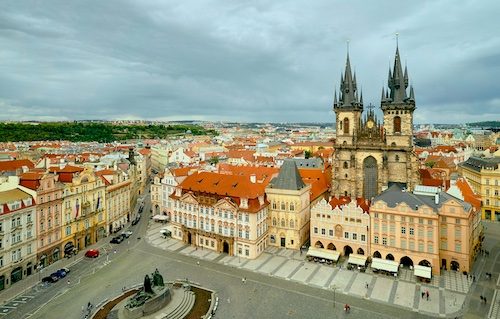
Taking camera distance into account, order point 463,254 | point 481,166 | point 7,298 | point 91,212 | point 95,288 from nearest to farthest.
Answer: point 7,298, point 95,288, point 463,254, point 91,212, point 481,166

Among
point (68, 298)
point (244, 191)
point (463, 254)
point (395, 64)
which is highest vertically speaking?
point (395, 64)

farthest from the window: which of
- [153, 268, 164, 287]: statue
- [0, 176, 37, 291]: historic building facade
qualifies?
[0, 176, 37, 291]: historic building facade

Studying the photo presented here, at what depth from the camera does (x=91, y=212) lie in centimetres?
7400

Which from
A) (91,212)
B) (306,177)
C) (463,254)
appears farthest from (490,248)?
(91,212)

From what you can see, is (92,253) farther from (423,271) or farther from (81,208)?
(423,271)

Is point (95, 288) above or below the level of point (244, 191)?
below

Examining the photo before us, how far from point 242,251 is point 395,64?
5666 cm

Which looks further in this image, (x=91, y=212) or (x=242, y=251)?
(x=91, y=212)

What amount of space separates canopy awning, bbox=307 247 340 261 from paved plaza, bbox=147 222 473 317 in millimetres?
1448

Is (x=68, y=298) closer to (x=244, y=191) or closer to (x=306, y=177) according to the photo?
(x=244, y=191)

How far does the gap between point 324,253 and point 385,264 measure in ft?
33.3

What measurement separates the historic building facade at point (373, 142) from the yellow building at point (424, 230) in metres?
20.6

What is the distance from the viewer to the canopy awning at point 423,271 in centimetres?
5476

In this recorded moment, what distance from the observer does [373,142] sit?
283 ft
